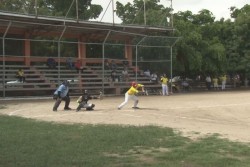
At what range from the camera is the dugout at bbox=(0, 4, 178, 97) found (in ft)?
99.2

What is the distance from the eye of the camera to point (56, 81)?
31.4m

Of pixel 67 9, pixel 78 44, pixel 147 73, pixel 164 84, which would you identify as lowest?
pixel 164 84

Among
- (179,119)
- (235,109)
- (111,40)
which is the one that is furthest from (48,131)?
(111,40)

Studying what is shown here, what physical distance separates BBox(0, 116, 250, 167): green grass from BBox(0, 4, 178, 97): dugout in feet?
54.5

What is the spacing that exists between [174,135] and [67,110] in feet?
31.2

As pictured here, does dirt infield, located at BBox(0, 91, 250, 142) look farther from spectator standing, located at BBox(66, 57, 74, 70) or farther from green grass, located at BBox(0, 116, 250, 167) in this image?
spectator standing, located at BBox(66, 57, 74, 70)

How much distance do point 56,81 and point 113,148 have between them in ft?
71.6

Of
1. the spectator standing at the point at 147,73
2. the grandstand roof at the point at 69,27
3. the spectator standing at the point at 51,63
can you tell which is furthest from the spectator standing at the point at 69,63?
the spectator standing at the point at 147,73

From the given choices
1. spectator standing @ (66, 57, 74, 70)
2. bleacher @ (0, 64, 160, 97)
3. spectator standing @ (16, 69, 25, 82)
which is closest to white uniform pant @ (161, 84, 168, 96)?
bleacher @ (0, 64, 160, 97)

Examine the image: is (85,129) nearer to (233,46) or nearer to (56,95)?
(56,95)

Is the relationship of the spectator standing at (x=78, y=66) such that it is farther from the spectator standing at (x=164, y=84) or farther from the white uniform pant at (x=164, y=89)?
the white uniform pant at (x=164, y=89)

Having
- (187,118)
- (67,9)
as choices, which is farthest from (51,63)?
(187,118)

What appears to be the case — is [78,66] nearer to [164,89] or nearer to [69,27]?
[69,27]

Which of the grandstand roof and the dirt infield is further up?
the grandstand roof
